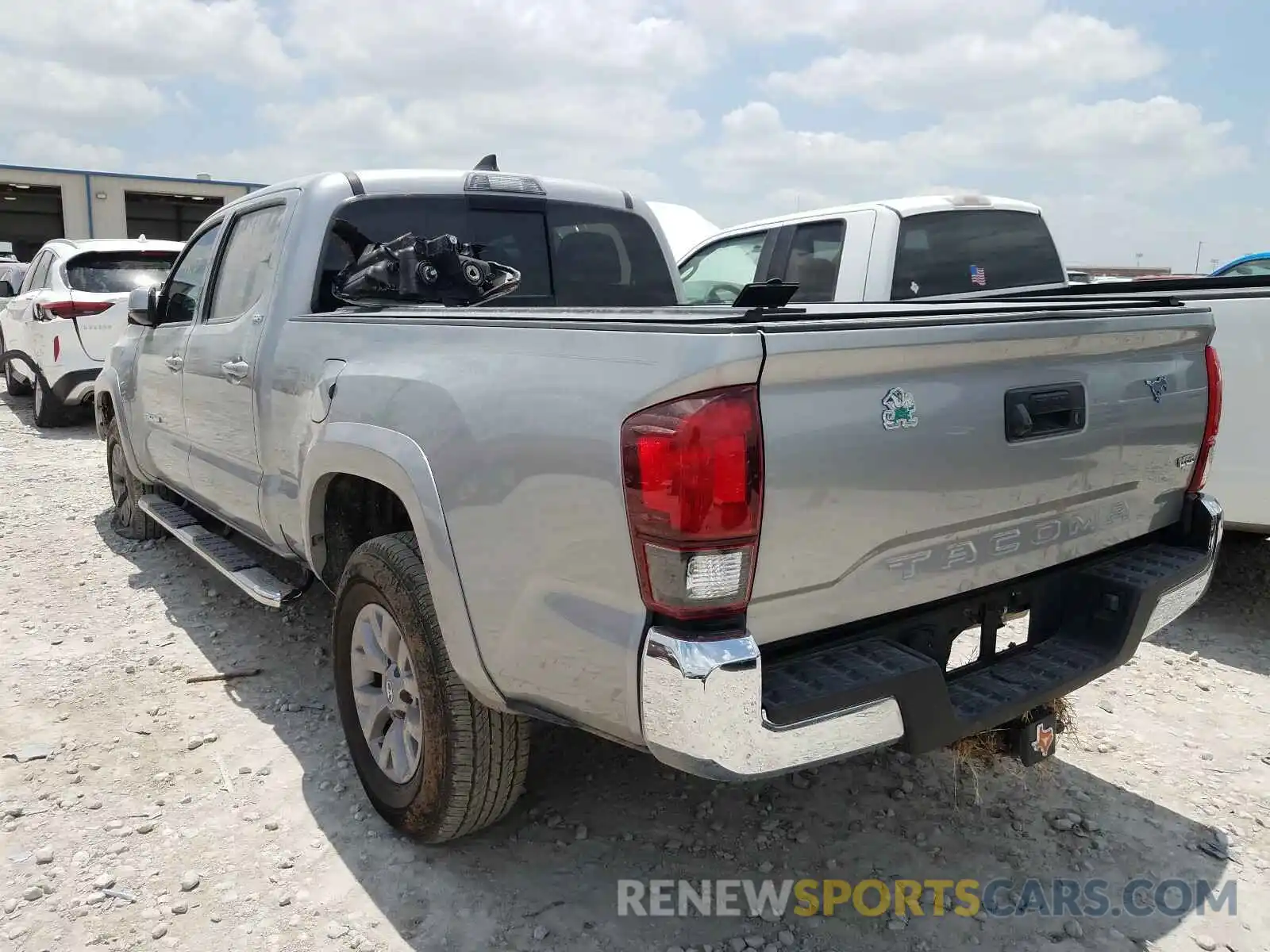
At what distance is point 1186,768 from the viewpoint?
3.22 m

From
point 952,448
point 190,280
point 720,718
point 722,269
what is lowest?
point 720,718

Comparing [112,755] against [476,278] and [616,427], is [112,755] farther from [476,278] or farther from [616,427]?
[616,427]

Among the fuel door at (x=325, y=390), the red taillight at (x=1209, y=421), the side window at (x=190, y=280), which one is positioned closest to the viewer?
the red taillight at (x=1209, y=421)

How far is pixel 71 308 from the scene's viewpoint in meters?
8.98

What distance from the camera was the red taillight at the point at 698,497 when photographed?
177 cm

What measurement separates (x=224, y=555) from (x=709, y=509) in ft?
10.0

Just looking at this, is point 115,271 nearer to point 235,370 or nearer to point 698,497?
point 235,370

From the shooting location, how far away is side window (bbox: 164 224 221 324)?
173 inches

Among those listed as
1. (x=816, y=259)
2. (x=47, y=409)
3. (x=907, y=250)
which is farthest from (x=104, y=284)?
(x=907, y=250)

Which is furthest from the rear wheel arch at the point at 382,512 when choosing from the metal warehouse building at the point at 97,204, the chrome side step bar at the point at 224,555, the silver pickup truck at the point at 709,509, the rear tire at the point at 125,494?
the metal warehouse building at the point at 97,204

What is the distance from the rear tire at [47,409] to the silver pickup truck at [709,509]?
740 cm

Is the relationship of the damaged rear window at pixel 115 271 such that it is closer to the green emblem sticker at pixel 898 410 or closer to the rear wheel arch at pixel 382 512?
the rear wheel arch at pixel 382 512

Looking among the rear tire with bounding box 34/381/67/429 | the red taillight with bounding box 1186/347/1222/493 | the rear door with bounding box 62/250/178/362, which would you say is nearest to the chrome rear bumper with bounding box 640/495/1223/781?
the red taillight with bounding box 1186/347/1222/493

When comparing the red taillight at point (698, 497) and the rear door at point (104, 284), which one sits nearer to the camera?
the red taillight at point (698, 497)
